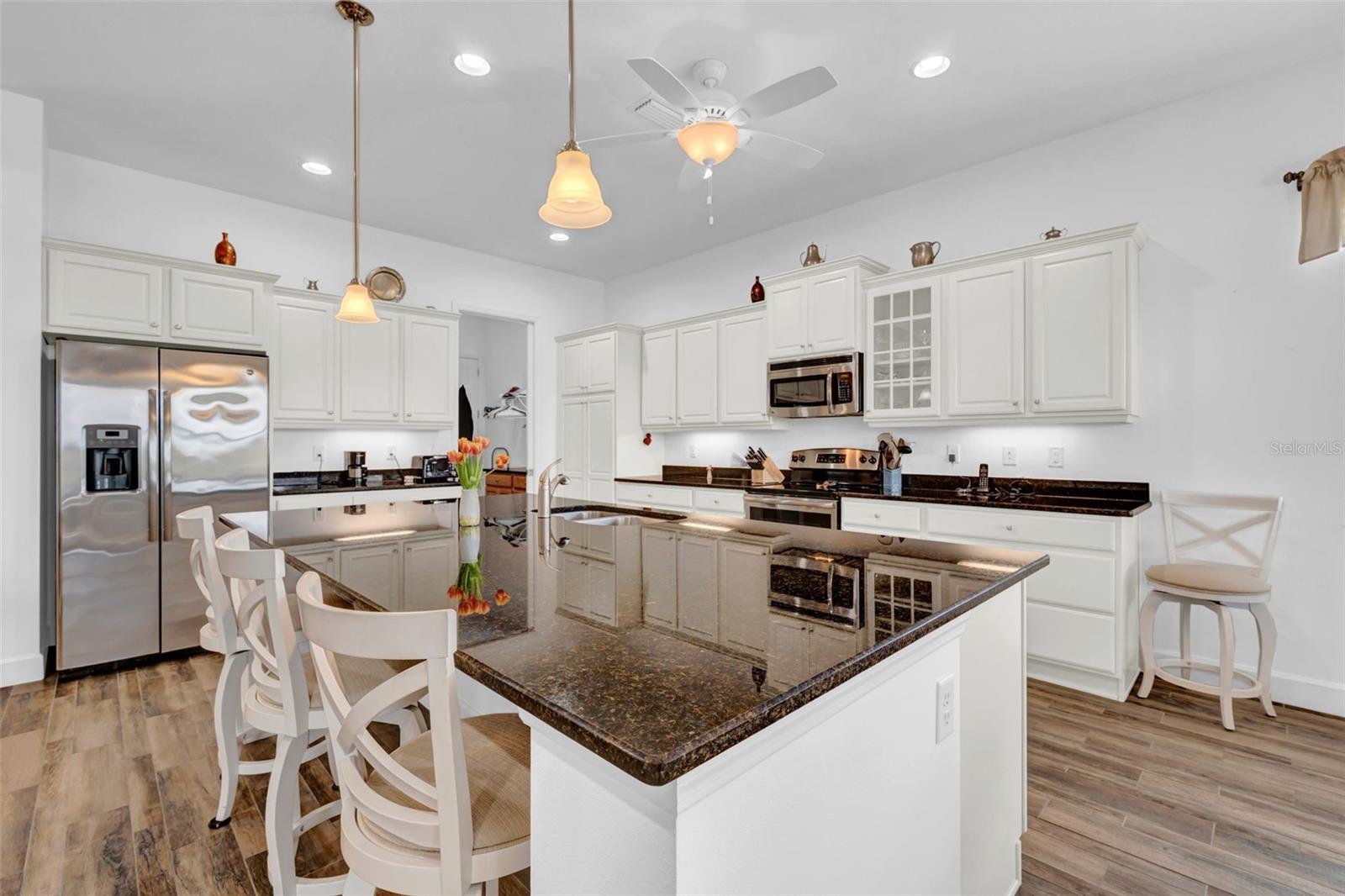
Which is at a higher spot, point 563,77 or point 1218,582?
point 563,77

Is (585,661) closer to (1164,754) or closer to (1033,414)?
(1164,754)

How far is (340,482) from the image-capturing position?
Answer: 4.65 m

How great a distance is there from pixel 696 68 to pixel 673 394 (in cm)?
289

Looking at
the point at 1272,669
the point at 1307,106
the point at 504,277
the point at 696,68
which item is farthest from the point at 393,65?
the point at 1272,669

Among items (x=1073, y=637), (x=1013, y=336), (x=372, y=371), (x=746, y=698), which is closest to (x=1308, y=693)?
(x=1073, y=637)

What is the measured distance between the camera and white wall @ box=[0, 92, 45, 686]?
3.10 meters

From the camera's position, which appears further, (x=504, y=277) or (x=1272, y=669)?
(x=504, y=277)

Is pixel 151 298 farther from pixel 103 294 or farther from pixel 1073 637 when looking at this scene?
pixel 1073 637

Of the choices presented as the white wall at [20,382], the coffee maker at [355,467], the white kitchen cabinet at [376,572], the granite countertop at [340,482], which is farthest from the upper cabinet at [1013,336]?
the white wall at [20,382]

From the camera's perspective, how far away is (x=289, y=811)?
1.51m

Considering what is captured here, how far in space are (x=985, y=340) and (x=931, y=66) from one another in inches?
57.7

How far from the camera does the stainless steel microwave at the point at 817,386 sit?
4.02 meters

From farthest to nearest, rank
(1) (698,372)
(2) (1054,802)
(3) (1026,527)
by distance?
(1) (698,372) → (3) (1026,527) → (2) (1054,802)

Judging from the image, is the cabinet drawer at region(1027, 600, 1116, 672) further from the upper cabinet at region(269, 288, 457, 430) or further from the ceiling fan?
the upper cabinet at region(269, 288, 457, 430)
